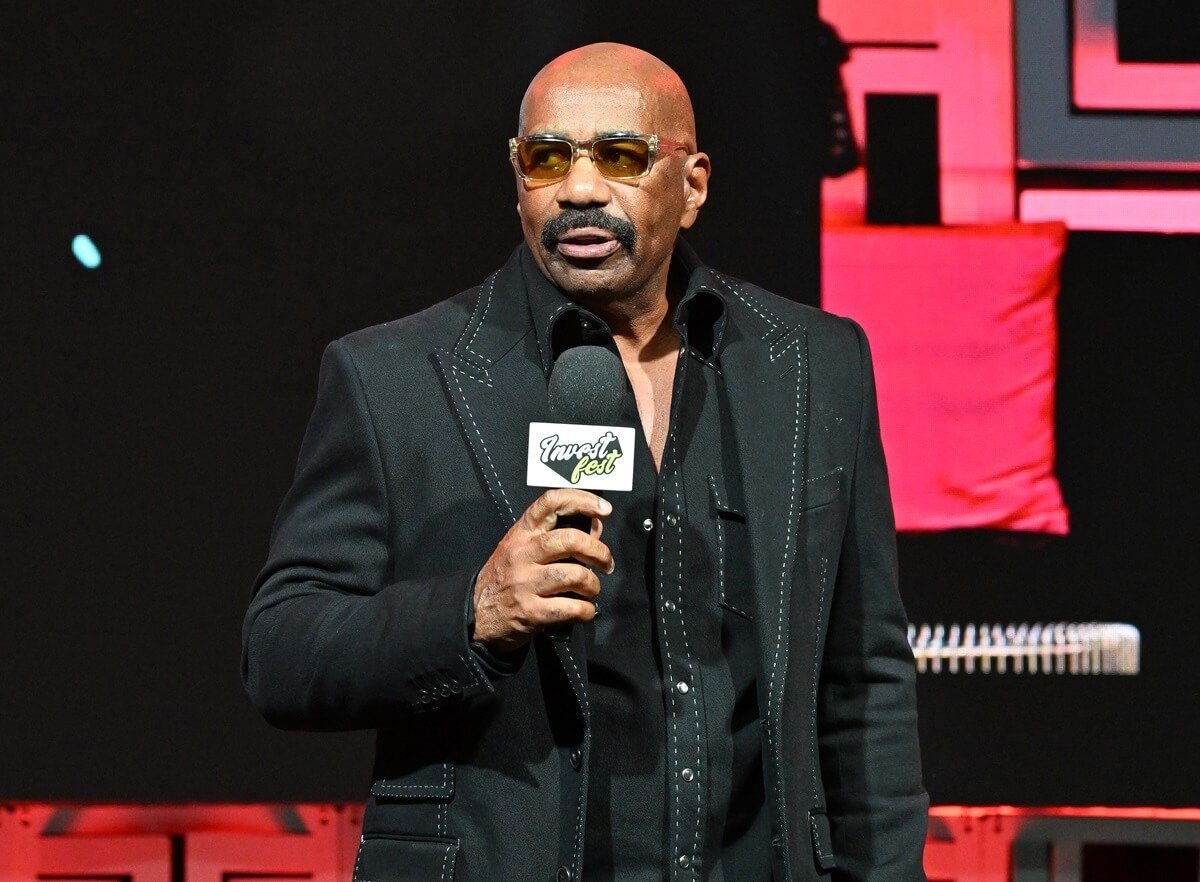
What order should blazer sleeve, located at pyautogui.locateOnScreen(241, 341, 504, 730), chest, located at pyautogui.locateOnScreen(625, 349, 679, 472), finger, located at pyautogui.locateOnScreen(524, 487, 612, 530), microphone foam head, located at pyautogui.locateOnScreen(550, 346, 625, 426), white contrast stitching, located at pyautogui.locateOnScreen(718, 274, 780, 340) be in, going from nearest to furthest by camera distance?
finger, located at pyautogui.locateOnScreen(524, 487, 612, 530) < microphone foam head, located at pyautogui.locateOnScreen(550, 346, 625, 426) < blazer sleeve, located at pyautogui.locateOnScreen(241, 341, 504, 730) < chest, located at pyautogui.locateOnScreen(625, 349, 679, 472) < white contrast stitching, located at pyautogui.locateOnScreen(718, 274, 780, 340)

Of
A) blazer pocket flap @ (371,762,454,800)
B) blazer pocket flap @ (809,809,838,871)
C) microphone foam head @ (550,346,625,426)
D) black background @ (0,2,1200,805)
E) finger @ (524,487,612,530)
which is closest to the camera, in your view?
finger @ (524,487,612,530)

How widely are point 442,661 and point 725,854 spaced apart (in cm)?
47

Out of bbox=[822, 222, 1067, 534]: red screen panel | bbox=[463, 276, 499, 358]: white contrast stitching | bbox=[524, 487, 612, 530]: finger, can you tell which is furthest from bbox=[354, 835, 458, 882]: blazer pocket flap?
bbox=[822, 222, 1067, 534]: red screen panel

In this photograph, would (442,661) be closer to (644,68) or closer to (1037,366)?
(644,68)

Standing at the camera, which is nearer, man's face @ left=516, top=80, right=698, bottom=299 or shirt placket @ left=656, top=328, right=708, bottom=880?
shirt placket @ left=656, top=328, right=708, bottom=880

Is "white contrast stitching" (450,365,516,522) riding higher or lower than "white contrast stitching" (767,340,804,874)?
higher

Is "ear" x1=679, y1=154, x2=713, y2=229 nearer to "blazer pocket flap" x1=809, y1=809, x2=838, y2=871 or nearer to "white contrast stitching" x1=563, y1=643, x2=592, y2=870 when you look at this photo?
"white contrast stitching" x1=563, y1=643, x2=592, y2=870

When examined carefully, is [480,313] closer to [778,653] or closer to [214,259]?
[778,653]

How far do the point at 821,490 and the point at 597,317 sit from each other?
377 mm

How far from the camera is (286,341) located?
11.0ft

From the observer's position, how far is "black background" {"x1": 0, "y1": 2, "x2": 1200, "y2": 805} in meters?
3.30

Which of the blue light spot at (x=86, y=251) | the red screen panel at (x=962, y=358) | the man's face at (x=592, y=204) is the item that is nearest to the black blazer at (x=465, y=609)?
the man's face at (x=592, y=204)

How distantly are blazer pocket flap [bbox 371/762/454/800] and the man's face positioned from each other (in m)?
0.64

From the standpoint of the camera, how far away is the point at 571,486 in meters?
1.58
